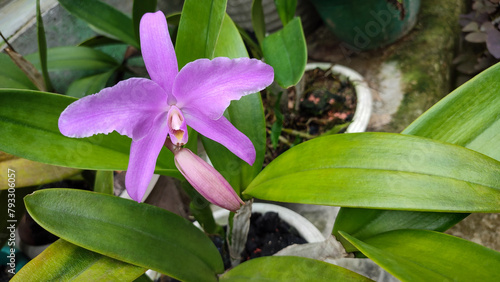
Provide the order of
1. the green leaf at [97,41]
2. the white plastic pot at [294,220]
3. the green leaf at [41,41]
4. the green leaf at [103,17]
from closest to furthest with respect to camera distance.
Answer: the green leaf at [41,41]
the white plastic pot at [294,220]
the green leaf at [103,17]
the green leaf at [97,41]

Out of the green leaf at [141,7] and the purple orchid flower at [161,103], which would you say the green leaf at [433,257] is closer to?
the purple orchid flower at [161,103]

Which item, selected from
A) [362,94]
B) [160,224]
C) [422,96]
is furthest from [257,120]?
[422,96]

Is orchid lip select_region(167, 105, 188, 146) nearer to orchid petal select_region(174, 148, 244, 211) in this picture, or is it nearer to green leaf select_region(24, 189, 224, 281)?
orchid petal select_region(174, 148, 244, 211)

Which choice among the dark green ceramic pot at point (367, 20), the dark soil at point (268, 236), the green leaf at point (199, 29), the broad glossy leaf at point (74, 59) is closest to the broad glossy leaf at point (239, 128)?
the green leaf at point (199, 29)

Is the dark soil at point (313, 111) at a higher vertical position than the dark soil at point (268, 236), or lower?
higher

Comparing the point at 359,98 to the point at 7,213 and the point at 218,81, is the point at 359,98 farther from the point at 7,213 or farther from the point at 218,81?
the point at 7,213

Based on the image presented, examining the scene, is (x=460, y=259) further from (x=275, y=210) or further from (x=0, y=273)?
(x=0, y=273)

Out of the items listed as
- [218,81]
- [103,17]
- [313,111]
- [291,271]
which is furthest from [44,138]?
[313,111]
